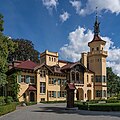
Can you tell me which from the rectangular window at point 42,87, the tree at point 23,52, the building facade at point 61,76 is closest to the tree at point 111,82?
the building facade at point 61,76

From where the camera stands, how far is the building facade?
4738 centimetres

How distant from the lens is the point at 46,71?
165 ft

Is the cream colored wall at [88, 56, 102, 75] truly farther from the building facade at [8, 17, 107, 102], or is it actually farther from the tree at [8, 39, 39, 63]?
the tree at [8, 39, 39, 63]

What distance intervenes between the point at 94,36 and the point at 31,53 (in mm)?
19114

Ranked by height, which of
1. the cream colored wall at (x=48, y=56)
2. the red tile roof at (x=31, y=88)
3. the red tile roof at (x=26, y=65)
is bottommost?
the red tile roof at (x=31, y=88)

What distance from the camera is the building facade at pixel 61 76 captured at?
4738 cm

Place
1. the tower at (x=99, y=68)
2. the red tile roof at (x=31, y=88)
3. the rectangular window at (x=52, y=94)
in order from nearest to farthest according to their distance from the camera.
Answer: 1. the red tile roof at (x=31, y=88)
2. the rectangular window at (x=52, y=94)
3. the tower at (x=99, y=68)

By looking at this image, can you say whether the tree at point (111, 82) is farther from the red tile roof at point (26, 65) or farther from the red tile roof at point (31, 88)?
the red tile roof at point (31, 88)

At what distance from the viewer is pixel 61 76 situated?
5362 centimetres

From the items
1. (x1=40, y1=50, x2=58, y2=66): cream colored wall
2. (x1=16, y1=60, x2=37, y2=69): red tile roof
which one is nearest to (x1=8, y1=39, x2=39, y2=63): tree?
(x1=40, y1=50, x2=58, y2=66): cream colored wall

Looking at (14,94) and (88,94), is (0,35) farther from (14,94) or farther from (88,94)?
(88,94)

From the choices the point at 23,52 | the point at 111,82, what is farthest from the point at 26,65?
the point at 111,82

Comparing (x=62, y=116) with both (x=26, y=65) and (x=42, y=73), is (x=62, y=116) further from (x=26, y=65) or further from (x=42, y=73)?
(x=42, y=73)

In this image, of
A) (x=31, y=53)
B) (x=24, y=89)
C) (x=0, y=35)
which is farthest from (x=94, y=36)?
(x=0, y=35)
